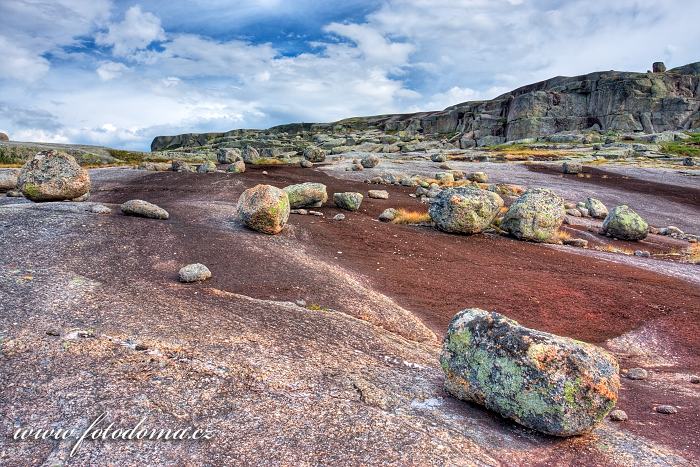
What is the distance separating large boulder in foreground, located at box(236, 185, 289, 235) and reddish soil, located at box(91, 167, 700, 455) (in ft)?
6.27

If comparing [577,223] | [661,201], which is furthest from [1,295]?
[661,201]

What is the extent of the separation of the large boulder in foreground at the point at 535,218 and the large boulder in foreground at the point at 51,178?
25.7 metres

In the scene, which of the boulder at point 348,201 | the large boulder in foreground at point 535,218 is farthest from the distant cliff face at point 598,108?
the boulder at point 348,201

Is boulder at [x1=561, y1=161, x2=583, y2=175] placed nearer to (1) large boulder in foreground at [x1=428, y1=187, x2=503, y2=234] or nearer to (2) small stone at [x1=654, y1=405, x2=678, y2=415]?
(1) large boulder in foreground at [x1=428, y1=187, x2=503, y2=234]

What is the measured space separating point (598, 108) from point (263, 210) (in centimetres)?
14678

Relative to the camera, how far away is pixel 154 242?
64.3 feet

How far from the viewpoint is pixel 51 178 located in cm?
2666

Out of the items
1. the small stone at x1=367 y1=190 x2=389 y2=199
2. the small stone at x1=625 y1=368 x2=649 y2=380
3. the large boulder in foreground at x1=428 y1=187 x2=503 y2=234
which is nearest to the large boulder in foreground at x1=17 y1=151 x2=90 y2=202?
the large boulder in foreground at x1=428 y1=187 x2=503 y2=234

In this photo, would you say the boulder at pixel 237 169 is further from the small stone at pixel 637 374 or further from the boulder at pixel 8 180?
the small stone at pixel 637 374

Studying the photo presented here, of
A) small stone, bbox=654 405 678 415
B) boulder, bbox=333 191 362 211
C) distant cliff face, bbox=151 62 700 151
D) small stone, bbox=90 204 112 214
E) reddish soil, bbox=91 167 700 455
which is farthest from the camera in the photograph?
distant cliff face, bbox=151 62 700 151

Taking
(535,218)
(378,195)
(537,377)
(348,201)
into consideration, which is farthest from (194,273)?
(378,195)

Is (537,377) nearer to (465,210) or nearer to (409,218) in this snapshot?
(465,210)

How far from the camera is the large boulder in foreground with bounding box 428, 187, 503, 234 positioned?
96.2 ft

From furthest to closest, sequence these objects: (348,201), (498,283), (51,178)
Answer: (348,201), (51,178), (498,283)
